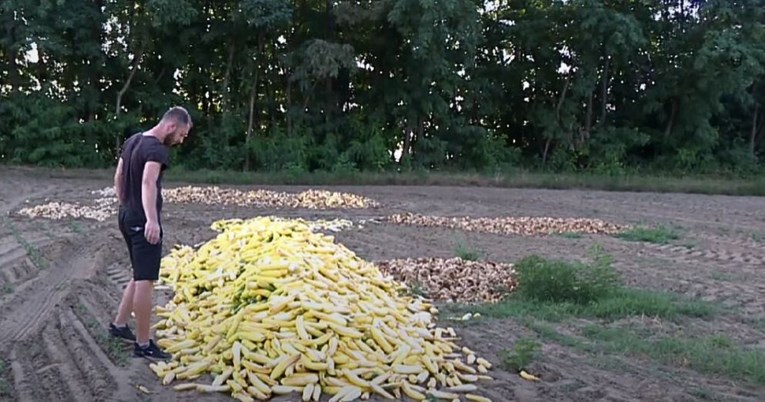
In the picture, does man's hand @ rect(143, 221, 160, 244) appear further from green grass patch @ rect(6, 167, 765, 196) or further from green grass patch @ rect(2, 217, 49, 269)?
green grass patch @ rect(6, 167, 765, 196)

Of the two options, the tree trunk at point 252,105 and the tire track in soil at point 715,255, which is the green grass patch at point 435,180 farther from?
the tire track in soil at point 715,255

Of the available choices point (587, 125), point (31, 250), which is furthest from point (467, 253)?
point (587, 125)

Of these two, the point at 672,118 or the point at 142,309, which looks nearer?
the point at 142,309

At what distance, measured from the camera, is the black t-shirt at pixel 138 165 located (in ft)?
16.0

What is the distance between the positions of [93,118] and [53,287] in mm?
15546

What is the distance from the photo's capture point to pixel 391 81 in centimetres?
2211

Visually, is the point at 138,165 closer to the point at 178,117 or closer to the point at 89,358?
the point at 178,117

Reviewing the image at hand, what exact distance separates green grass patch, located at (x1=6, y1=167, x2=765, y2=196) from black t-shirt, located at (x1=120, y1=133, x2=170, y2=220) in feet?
42.0

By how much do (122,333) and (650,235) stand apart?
7.54 meters

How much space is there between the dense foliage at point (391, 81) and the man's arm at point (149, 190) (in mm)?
15184

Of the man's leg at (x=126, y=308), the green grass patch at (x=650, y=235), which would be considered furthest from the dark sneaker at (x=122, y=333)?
the green grass patch at (x=650, y=235)

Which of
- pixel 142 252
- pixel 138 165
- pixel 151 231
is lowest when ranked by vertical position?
pixel 142 252

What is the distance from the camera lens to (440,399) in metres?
4.32

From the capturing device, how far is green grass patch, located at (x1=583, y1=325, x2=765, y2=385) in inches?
191
